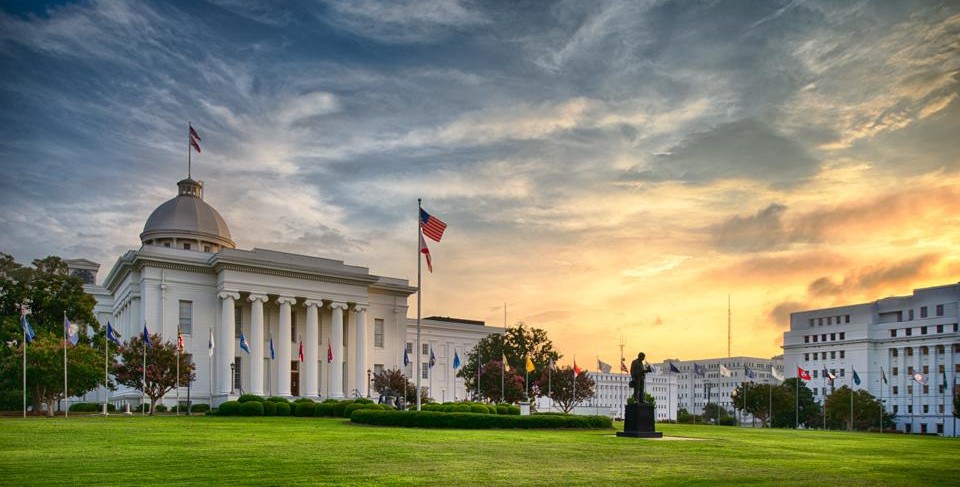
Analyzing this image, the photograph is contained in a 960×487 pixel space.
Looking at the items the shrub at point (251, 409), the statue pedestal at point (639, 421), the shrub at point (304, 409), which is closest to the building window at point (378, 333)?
the shrub at point (304, 409)

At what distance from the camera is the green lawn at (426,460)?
20.3 meters

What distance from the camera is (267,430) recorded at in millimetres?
37781

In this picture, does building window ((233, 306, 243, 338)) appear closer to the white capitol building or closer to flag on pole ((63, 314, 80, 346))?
the white capitol building

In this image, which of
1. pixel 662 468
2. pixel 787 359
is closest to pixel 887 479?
pixel 662 468

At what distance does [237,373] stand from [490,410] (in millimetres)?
36521

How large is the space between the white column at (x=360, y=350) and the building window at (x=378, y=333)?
21.2 feet

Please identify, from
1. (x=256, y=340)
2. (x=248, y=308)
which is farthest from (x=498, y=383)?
(x=248, y=308)

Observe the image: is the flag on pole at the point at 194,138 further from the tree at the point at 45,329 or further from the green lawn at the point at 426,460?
the green lawn at the point at 426,460

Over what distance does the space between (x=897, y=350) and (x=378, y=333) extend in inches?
3862

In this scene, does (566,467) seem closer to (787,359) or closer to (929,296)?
(929,296)

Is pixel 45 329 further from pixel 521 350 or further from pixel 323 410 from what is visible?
pixel 521 350

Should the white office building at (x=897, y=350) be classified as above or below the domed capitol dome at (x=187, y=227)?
below

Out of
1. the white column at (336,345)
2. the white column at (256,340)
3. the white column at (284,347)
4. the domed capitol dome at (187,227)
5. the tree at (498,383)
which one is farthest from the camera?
the domed capitol dome at (187,227)

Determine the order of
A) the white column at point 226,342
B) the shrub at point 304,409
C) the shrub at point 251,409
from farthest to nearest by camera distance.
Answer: the white column at point 226,342, the shrub at point 304,409, the shrub at point 251,409
